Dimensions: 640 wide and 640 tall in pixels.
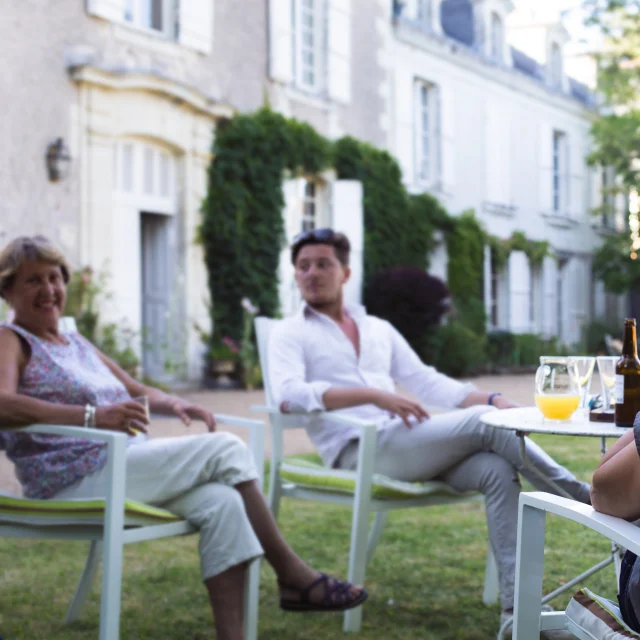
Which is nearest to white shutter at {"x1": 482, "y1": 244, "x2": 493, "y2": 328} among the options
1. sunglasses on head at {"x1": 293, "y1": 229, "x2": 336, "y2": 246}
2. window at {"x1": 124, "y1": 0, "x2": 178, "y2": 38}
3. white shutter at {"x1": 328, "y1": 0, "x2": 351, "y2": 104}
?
white shutter at {"x1": 328, "y1": 0, "x2": 351, "y2": 104}

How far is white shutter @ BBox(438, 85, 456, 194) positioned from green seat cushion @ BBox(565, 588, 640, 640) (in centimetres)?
1433

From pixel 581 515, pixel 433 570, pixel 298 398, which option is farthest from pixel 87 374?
pixel 581 515

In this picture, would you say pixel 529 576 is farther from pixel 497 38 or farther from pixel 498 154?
pixel 497 38

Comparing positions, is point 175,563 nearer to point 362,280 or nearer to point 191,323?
point 191,323

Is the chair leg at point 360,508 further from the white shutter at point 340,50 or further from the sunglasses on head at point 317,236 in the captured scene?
the white shutter at point 340,50

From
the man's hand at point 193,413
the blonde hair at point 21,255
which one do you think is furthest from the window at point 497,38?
the blonde hair at point 21,255

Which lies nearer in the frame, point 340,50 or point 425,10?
point 340,50

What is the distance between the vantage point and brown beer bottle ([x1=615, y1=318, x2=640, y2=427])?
2277mm

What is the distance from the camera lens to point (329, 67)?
12.9 m

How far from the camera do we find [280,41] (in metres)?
11.9

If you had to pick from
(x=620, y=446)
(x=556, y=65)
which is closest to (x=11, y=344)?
(x=620, y=446)

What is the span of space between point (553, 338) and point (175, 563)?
14805 millimetres

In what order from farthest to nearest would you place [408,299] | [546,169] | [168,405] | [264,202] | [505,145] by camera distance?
[546,169] → [505,145] → [408,299] → [264,202] → [168,405]

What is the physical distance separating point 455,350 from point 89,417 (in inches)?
446
